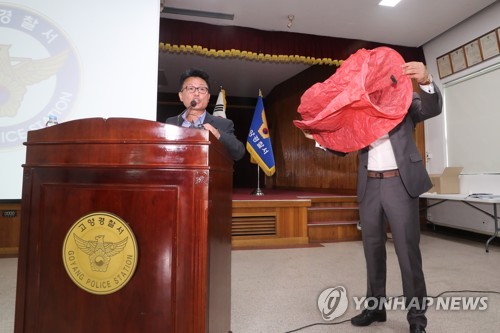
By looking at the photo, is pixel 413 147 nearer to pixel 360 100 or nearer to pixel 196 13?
pixel 360 100

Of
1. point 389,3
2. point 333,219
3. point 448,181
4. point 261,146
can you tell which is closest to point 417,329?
point 333,219

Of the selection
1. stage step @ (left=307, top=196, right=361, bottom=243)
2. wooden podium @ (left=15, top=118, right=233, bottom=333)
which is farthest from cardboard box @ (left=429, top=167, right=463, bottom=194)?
wooden podium @ (left=15, top=118, right=233, bottom=333)

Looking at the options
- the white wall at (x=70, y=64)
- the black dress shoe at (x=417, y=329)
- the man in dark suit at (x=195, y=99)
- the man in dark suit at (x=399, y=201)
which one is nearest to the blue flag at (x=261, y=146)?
the white wall at (x=70, y=64)

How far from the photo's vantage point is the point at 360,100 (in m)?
1.16

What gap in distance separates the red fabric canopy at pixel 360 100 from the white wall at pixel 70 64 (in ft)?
4.93

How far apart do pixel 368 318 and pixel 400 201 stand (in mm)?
618

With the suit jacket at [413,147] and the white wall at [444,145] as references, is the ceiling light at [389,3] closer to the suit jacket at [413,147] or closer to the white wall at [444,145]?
the white wall at [444,145]

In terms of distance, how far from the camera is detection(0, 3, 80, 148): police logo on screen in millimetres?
2072

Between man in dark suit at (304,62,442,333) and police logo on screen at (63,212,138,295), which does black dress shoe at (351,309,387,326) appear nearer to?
man in dark suit at (304,62,442,333)

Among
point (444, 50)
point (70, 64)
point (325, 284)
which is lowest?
point (325, 284)

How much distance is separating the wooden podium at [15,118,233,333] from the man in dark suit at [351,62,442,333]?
40.2 inches

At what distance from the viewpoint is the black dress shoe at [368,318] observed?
58.9 inches

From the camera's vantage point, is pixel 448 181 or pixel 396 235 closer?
pixel 396 235

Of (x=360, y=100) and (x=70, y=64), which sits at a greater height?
(x=70, y=64)
